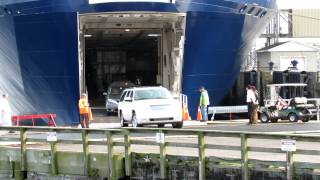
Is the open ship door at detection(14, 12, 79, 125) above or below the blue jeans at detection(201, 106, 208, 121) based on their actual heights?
above

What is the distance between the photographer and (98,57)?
62.0 m

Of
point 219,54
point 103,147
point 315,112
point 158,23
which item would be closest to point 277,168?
point 103,147

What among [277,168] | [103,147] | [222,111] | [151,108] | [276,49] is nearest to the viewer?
[277,168]

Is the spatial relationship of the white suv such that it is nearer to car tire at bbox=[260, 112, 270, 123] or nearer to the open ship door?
car tire at bbox=[260, 112, 270, 123]

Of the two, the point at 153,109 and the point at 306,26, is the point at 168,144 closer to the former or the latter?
the point at 153,109

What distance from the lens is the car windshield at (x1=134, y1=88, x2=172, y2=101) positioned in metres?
23.8

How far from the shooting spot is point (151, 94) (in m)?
24.0

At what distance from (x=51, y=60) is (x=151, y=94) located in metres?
7.74

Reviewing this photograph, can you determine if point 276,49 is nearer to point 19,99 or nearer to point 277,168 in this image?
point 19,99

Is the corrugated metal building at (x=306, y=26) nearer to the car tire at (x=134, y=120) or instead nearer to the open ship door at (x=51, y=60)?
the open ship door at (x=51, y=60)

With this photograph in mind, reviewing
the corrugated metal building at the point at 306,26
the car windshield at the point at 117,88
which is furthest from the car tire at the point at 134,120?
the corrugated metal building at the point at 306,26

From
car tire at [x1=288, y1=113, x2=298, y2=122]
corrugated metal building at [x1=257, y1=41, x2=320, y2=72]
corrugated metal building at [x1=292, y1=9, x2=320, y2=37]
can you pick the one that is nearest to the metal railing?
car tire at [x1=288, y1=113, x2=298, y2=122]

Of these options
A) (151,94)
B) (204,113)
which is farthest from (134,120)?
(204,113)

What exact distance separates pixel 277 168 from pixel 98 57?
170 ft
